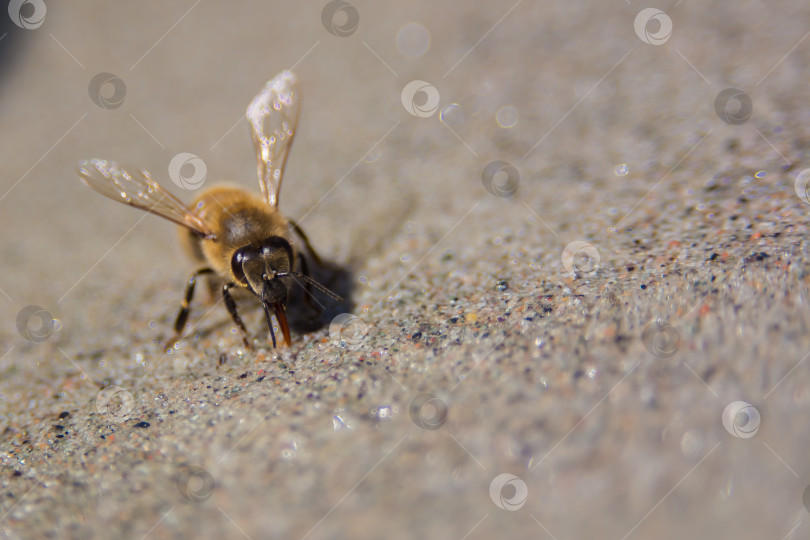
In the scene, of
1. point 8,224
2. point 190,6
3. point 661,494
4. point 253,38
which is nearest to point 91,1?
point 190,6

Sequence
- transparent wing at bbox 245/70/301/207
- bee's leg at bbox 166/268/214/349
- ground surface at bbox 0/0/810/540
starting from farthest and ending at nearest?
transparent wing at bbox 245/70/301/207
bee's leg at bbox 166/268/214/349
ground surface at bbox 0/0/810/540

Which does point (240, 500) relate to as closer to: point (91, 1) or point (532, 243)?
point (532, 243)

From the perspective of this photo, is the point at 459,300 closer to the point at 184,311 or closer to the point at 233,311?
the point at 233,311

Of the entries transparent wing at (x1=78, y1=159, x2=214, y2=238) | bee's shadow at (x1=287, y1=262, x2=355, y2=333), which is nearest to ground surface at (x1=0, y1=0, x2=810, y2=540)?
bee's shadow at (x1=287, y1=262, x2=355, y2=333)

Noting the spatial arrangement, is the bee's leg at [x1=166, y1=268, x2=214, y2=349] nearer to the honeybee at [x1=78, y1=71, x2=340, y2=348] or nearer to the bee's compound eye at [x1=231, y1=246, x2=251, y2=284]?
the honeybee at [x1=78, y1=71, x2=340, y2=348]

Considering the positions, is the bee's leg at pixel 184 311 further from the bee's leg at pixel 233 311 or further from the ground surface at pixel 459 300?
the bee's leg at pixel 233 311

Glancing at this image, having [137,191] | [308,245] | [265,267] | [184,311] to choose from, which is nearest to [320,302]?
[308,245]

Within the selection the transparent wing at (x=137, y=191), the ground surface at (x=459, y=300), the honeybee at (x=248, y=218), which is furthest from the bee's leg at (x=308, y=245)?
the transparent wing at (x=137, y=191)
